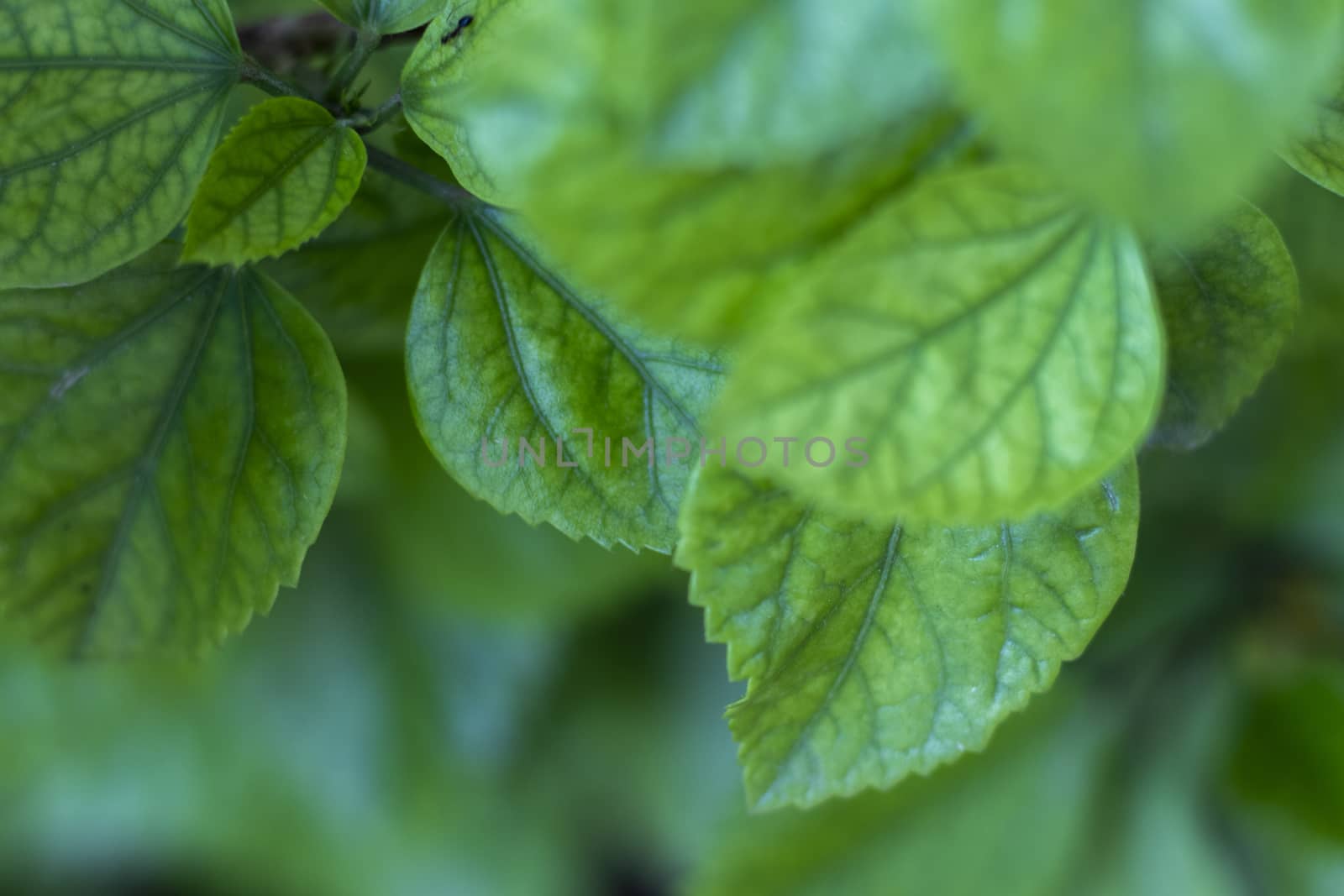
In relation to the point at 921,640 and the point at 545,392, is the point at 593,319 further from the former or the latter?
the point at 921,640

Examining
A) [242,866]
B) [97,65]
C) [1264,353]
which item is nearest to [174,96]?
[97,65]

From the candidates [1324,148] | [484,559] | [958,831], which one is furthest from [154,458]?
[958,831]

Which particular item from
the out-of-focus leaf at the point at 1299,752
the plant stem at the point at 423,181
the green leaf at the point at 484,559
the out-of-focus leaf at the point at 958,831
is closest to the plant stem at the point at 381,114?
the plant stem at the point at 423,181

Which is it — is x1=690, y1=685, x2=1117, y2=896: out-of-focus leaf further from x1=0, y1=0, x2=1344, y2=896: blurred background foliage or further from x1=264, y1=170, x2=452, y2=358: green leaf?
x1=264, y1=170, x2=452, y2=358: green leaf

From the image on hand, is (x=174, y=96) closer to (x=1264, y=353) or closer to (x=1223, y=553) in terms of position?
(x=1264, y=353)

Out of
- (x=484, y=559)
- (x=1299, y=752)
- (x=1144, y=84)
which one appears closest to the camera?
(x=1144, y=84)

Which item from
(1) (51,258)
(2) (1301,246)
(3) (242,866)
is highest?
(1) (51,258)
